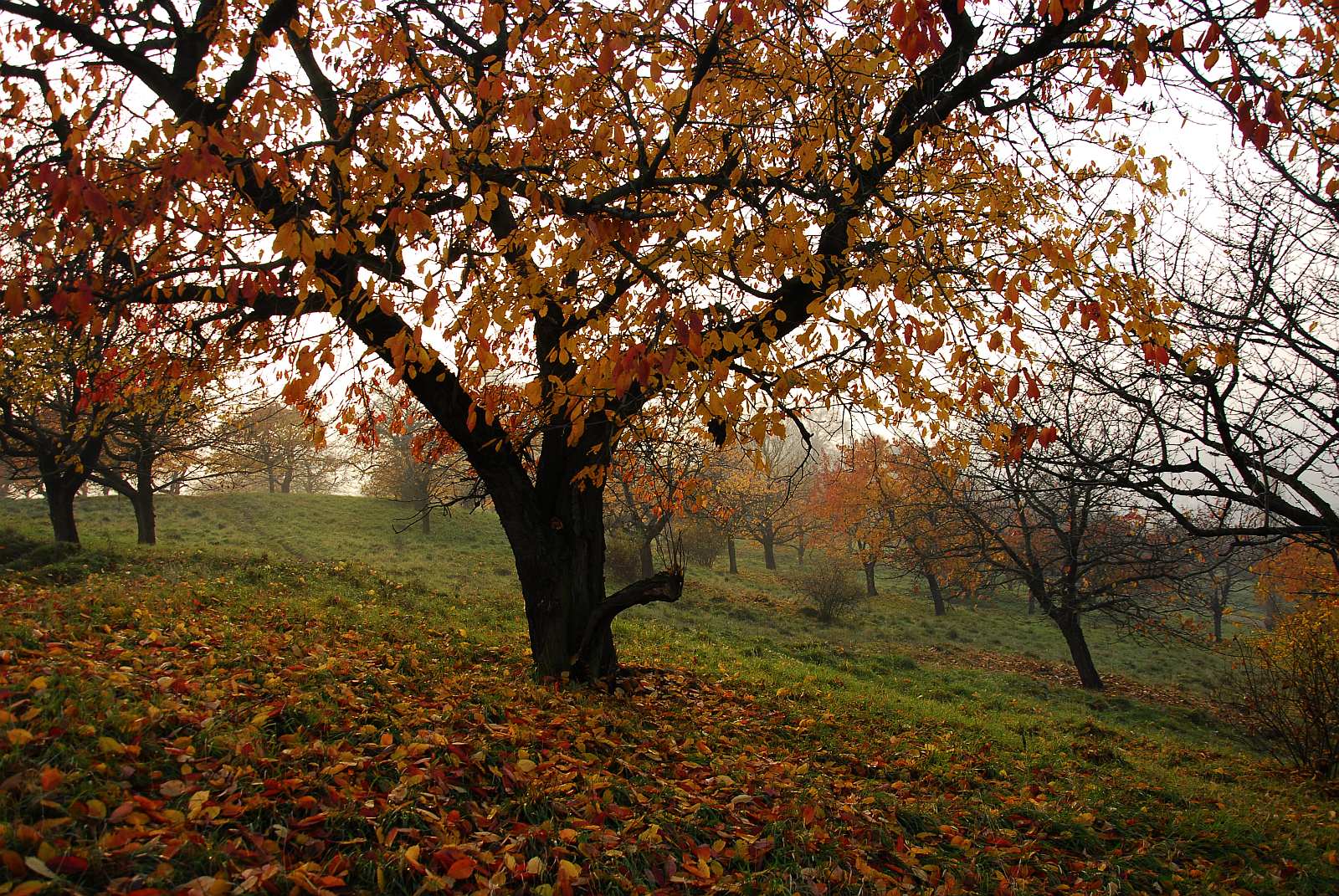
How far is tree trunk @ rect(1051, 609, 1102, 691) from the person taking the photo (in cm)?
1606

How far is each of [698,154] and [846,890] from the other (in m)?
6.98

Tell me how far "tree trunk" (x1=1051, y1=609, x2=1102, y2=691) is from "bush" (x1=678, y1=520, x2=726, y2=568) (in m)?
13.6

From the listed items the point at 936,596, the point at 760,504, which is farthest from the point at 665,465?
the point at 760,504

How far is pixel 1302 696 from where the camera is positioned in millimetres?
8969

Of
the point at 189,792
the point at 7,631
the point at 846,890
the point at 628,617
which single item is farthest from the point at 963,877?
the point at 628,617

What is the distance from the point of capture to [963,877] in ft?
13.0

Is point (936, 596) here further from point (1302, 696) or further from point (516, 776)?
point (516, 776)

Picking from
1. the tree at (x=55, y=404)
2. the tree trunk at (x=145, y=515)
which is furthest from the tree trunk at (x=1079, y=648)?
the tree trunk at (x=145, y=515)

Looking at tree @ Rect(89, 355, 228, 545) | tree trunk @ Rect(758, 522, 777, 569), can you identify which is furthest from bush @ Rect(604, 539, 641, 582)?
tree trunk @ Rect(758, 522, 777, 569)

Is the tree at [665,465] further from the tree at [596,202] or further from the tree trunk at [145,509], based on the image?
the tree trunk at [145,509]

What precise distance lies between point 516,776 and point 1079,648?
55.2ft

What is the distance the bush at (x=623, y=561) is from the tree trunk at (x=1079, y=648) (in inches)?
514

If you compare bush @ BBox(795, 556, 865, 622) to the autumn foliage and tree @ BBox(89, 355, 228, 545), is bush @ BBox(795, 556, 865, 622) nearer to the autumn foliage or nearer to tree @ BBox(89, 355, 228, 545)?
the autumn foliage

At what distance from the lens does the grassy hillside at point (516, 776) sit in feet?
9.68
